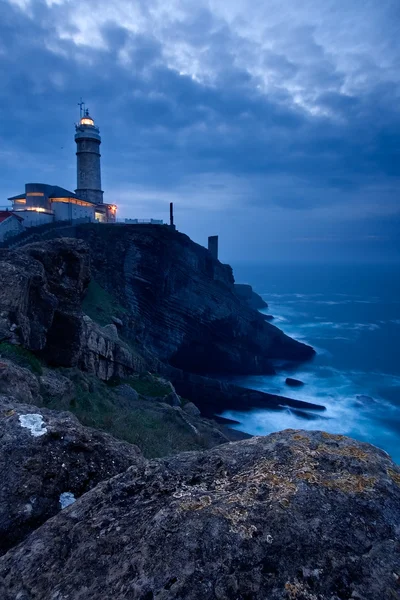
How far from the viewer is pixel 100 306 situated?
93.5 ft

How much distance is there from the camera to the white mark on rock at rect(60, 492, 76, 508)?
3.07m

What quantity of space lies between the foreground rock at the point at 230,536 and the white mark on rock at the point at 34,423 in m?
1.10

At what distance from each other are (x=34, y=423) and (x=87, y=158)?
53.6 meters

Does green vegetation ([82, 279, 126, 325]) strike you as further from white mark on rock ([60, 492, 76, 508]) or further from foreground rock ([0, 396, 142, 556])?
white mark on rock ([60, 492, 76, 508])

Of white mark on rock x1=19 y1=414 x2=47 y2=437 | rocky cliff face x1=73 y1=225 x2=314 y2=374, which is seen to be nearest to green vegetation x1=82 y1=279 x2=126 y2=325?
rocky cliff face x1=73 y1=225 x2=314 y2=374

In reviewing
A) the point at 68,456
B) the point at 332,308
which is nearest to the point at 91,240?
the point at 68,456

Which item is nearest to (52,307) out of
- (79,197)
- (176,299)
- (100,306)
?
(100,306)

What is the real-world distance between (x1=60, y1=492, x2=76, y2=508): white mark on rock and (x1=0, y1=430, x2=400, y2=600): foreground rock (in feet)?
1.66

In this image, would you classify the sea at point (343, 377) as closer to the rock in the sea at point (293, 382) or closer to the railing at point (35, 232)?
the rock in the sea at point (293, 382)

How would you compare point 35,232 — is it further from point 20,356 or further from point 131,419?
point 131,419

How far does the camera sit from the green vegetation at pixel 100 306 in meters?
25.9

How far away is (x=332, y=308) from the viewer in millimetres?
90812

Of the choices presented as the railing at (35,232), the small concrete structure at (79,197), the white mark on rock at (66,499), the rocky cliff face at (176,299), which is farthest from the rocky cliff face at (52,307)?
the small concrete structure at (79,197)

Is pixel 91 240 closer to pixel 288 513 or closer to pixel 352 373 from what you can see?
pixel 352 373
